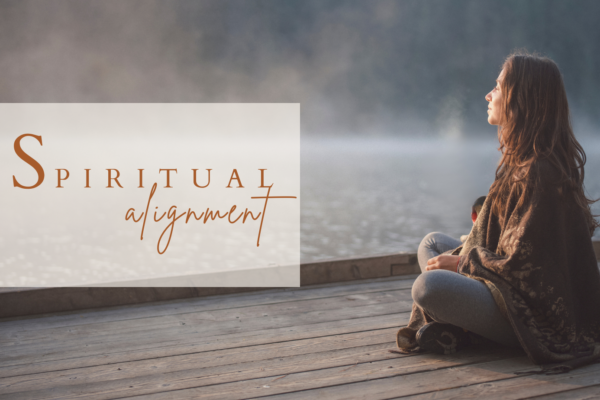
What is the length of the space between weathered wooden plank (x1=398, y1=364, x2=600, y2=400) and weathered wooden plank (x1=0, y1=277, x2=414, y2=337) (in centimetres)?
123

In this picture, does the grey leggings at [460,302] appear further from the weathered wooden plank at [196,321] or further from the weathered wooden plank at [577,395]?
the weathered wooden plank at [196,321]

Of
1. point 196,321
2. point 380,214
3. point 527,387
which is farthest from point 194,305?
point 380,214

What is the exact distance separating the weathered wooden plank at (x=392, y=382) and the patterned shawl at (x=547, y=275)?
5.3 inches

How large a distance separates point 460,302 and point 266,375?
688 mm

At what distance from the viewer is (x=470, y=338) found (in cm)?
201

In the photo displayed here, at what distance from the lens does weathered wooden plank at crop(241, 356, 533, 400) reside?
1.66 m

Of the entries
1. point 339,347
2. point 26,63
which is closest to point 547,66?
point 339,347

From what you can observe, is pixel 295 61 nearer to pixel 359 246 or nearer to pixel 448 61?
pixel 448 61

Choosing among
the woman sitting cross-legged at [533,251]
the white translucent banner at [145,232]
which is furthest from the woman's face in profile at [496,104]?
the white translucent banner at [145,232]

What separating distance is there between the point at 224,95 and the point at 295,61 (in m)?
16.0

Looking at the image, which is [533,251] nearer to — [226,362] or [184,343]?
[226,362]

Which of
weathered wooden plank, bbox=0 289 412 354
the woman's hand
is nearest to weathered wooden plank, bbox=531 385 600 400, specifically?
the woman's hand

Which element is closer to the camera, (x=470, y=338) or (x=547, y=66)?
(x=547, y=66)

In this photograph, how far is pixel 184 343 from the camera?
2.18 m
